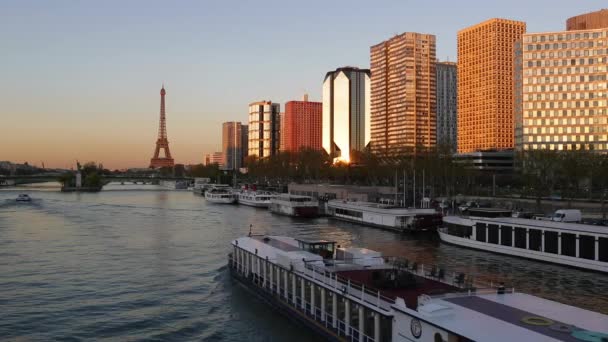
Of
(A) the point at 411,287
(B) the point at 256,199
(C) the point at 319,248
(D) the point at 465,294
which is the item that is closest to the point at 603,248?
(C) the point at 319,248

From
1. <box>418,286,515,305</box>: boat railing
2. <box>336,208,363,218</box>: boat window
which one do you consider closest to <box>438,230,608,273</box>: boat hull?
<box>336,208,363,218</box>: boat window

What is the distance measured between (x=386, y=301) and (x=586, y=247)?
27.8 meters

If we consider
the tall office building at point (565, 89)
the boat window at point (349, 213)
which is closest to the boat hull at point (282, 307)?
the boat window at point (349, 213)

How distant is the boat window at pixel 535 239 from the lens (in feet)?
160

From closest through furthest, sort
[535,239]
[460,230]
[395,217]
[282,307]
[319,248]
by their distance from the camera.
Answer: [282,307], [319,248], [535,239], [460,230], [395,217]

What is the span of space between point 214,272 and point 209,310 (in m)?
11.1

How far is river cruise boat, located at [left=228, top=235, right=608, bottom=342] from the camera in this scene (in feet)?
59.7

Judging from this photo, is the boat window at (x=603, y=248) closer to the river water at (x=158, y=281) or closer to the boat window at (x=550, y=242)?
the river water at (x=158, y=281)

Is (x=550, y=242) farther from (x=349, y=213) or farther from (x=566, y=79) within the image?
(x=566, y=79)

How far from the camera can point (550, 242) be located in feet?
157

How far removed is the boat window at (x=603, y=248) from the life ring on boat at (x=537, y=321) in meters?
28.9

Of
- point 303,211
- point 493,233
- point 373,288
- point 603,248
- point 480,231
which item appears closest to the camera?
point 373,288

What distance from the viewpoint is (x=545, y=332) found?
56.4 feet

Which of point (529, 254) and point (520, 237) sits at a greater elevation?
point (520, 237)
